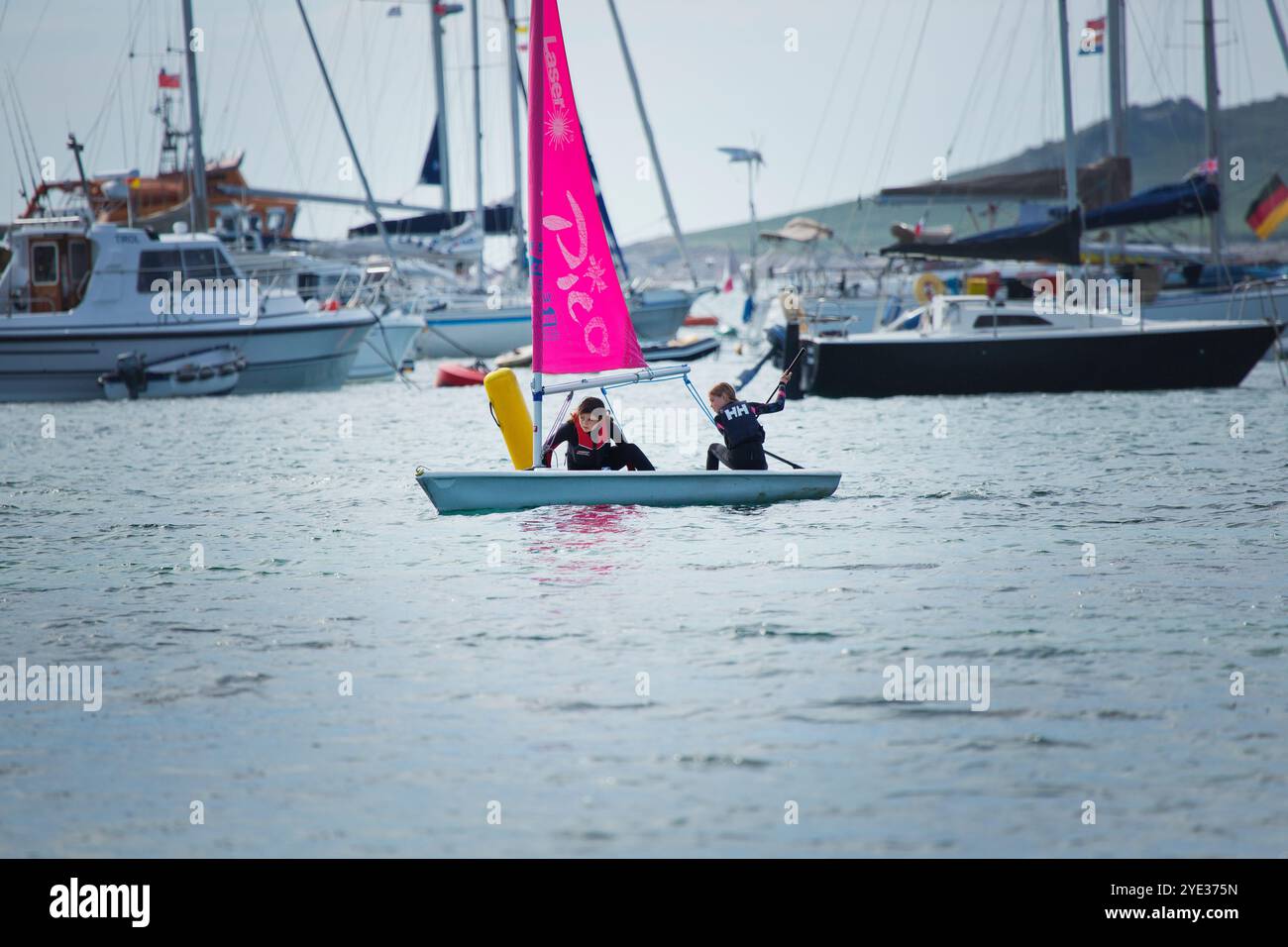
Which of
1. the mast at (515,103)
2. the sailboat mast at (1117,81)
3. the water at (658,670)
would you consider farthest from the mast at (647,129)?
the water at (658,670)

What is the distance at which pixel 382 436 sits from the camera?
26828mm

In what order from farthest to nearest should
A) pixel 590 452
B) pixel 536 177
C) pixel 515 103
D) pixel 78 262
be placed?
pixel 515 103, pixel 78 262, pixel 536 177, pixel 590 452

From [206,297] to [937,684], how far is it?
30196mm

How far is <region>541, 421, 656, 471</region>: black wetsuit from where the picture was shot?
1473 cm

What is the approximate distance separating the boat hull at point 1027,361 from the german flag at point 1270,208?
467 inches

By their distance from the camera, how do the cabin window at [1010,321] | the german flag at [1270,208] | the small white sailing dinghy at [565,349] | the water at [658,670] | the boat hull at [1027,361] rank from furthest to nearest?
1. the german flag at [1270,208]
2. the cabin window at [1010,321]
3. the boat hull at [1027,361]
4. the small white sailing dinghy at [565,349]
5. the water at [658,670]

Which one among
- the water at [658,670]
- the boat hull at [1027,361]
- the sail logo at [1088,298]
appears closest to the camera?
the water at [658,670]

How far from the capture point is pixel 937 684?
336 inches

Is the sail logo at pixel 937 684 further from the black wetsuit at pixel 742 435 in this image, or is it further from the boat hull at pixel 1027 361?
the boat hull at pixel 1027 361

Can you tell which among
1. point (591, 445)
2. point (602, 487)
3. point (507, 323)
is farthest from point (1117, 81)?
point (602, 487)

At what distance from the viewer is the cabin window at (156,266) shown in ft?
116

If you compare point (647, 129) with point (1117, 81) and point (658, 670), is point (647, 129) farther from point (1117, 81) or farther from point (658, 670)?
point (658, 670)

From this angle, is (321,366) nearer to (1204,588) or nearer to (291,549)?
(291,549)

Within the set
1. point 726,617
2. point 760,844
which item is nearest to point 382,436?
point 726,617
